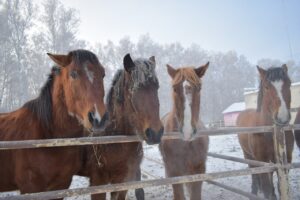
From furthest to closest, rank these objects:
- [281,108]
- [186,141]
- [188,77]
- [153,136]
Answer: [281,108] → [186,141] → [188,77] → [153,136]

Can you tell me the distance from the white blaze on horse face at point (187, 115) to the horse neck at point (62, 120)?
49.8 inches

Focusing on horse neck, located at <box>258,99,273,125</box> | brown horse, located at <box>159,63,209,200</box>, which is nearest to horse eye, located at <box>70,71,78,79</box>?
brown horse, located at <box>159,63,209,200</box>

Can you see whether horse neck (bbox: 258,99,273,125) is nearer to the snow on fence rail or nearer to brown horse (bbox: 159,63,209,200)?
the snow on fence rail

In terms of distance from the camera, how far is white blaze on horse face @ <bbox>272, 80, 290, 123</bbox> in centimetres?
361

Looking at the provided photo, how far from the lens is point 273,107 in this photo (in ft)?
13.1

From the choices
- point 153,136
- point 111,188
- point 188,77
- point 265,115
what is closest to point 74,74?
point 153,136

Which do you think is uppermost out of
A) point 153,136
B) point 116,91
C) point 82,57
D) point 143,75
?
point 82,57

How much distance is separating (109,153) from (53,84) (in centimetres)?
111

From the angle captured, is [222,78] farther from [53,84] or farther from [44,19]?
[53,84]

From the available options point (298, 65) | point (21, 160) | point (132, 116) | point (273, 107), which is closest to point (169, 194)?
point (273, 107)

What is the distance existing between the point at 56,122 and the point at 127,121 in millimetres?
845

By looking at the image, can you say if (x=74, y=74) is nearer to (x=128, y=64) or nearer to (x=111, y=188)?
(x=128, y=64)

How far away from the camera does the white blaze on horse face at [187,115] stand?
300cm

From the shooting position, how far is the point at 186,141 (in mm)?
3656
